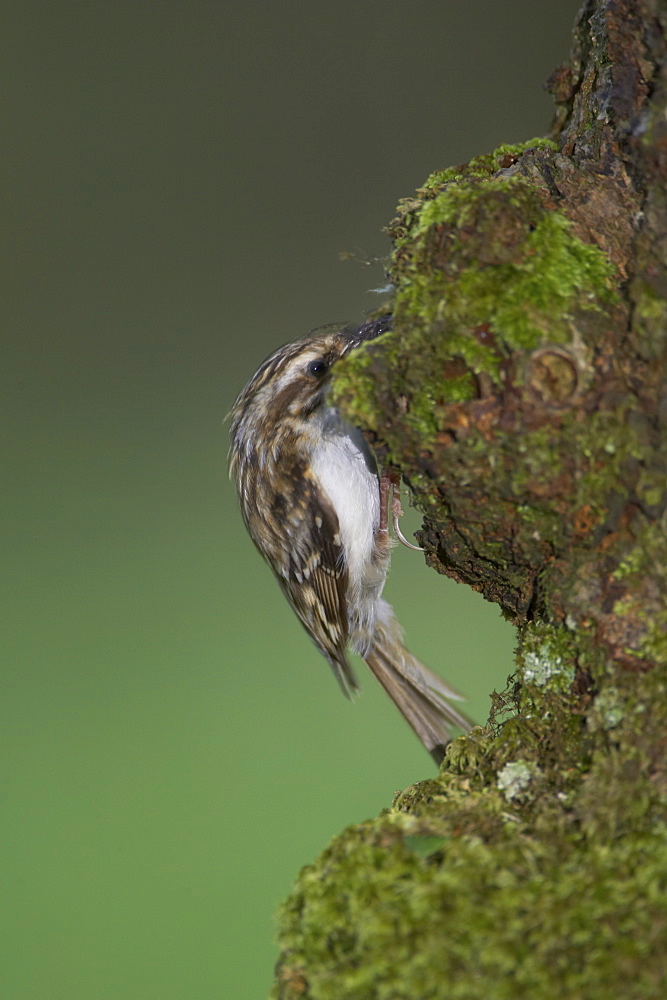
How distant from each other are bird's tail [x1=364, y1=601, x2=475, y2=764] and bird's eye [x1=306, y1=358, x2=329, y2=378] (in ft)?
2.27

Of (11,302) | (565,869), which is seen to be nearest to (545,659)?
(565,869)

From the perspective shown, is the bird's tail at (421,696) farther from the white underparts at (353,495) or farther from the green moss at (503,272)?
the green moss at (503,272)

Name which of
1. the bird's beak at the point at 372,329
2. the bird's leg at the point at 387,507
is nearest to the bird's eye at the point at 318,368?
the bird's beak at the point at 372,329

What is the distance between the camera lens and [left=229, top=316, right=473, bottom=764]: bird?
5.06 ft

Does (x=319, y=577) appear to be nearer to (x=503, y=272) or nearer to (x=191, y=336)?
(x=503, y=272)

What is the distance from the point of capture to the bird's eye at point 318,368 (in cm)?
151

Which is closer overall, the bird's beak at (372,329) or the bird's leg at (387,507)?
the bird's beak at (372,329)

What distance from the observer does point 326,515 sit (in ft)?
5.32

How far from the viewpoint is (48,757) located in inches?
103

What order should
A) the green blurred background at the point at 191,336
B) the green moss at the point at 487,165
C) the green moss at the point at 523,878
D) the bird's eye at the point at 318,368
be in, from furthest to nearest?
the green blurred background at the point at 191,336, the bird's eye at the point at 318,368, the green moss at the point at 487,165, the green moss at the point at 523,878

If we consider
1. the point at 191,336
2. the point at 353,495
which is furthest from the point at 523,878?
the point at 191,336

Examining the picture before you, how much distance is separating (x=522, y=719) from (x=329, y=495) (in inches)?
32.2

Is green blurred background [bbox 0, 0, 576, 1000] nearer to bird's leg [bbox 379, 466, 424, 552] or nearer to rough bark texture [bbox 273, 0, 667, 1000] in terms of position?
bird's leg [bbox 379, 466, 424, 552]

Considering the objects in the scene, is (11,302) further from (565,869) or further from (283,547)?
(565,869)
